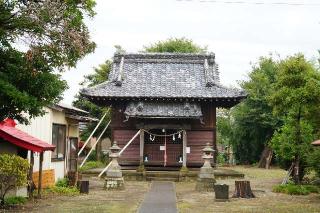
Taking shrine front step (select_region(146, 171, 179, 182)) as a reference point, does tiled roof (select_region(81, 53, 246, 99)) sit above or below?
above

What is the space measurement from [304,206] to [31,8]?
10740 mm

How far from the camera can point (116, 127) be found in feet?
99.9

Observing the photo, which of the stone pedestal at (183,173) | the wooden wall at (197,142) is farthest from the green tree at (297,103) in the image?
the wooden wall at (197,142)

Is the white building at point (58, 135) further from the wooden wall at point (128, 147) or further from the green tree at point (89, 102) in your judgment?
the green tree at point (89, 102)

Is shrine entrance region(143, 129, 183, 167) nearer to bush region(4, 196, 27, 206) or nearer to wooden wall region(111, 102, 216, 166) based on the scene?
wooden wall region(111, 102, 216, 166)

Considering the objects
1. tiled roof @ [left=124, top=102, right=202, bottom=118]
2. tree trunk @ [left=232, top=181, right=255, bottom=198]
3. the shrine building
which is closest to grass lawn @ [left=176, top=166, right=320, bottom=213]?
tree trunk @ [left=232, top=181, right=255, bottom=198]

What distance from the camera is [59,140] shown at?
22.7 m

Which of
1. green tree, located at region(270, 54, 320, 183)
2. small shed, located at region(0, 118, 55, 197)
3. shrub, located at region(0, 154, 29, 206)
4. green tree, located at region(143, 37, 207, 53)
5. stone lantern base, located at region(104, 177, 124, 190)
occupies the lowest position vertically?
stone lantern base, located at region(104, 177, 124, 190)

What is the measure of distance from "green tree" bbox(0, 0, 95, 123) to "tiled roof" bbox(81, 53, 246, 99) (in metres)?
16.3

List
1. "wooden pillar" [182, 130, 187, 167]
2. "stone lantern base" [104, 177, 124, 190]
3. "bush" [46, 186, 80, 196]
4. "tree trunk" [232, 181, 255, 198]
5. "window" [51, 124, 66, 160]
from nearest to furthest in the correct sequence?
"tree trunk" [232, 181, 255, 198] < "bush" [46, 186, 80, 196] < "stone lantern base" [104, 177, 124, 190] < "window" [51, 124, 66, 160] < "wooden pillar" [182, 130, 187, 167]

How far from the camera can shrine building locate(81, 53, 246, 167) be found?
95.0 feet

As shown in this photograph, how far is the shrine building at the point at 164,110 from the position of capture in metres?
29.0

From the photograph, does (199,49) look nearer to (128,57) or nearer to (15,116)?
(128,57)

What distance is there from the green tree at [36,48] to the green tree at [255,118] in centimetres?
3038
